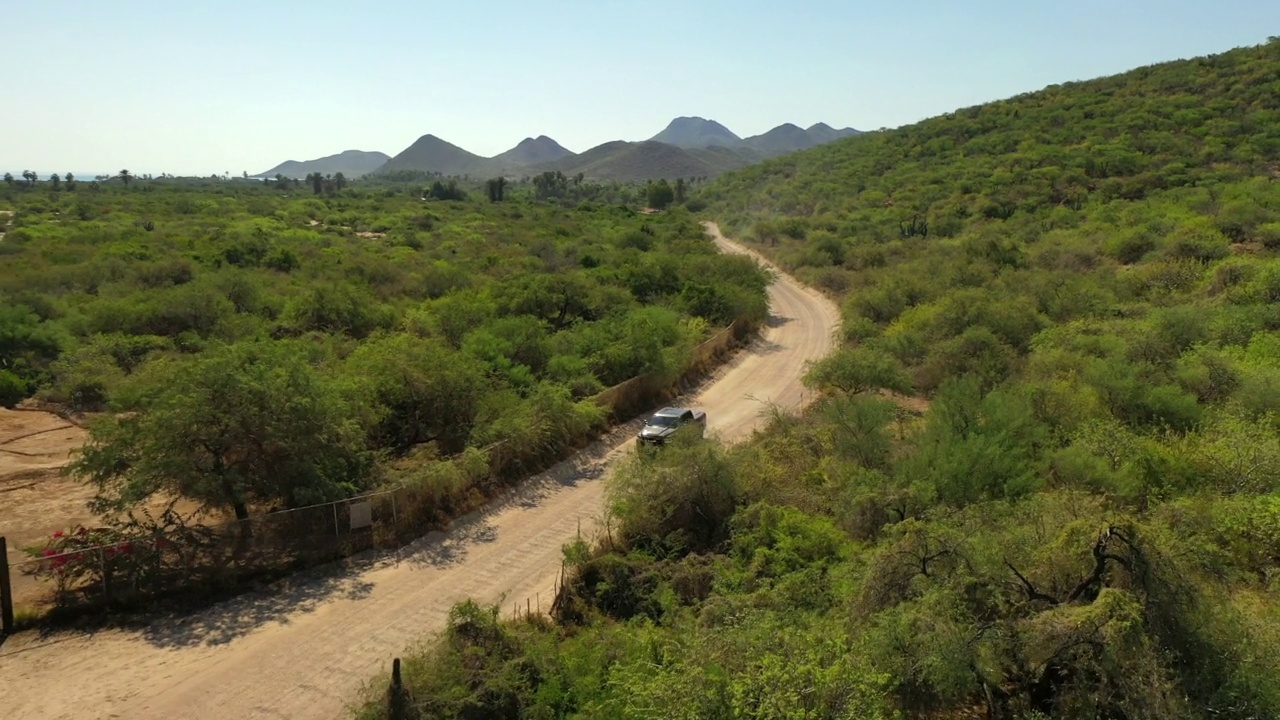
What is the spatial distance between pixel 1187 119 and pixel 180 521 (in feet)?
266

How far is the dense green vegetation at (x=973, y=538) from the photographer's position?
8.58 meters

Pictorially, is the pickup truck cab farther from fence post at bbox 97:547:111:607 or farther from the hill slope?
the hill slope

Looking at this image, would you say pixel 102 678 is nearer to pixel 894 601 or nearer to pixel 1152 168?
pixel 894 601

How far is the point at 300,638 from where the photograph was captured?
13.8 meters

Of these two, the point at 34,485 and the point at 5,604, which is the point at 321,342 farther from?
the point at 5,604

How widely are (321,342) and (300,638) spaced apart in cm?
1911

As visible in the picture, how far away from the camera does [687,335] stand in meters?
33.9

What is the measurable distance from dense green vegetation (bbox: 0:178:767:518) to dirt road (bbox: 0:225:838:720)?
2.42 metres

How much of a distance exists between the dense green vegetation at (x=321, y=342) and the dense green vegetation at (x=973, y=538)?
671 centimetres

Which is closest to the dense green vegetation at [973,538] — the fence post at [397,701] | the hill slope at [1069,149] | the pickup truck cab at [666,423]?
the fence post at [397,701]

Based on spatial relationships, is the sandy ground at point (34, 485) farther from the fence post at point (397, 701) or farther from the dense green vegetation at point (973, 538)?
the dense green vegetation at point (973, 538)

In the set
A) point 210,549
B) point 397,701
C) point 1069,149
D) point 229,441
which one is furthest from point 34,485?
point 1069,149

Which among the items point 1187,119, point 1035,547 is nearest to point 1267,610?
point 1035,547

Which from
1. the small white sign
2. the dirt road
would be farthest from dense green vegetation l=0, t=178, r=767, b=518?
the dirt road
